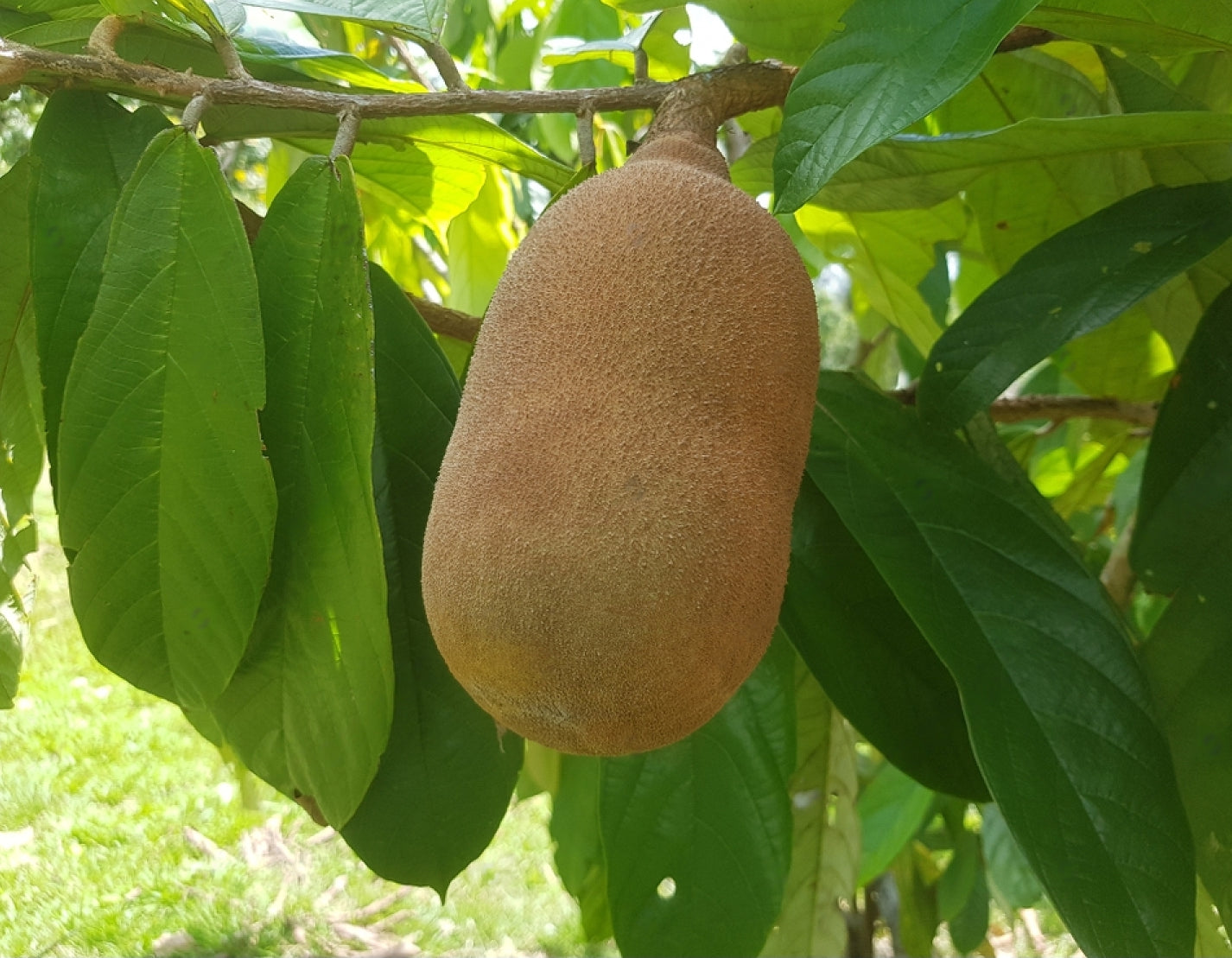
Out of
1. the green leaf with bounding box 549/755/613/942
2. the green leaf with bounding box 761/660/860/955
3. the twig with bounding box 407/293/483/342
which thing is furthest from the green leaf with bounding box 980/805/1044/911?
the twig with bounding box 407/293/483/342

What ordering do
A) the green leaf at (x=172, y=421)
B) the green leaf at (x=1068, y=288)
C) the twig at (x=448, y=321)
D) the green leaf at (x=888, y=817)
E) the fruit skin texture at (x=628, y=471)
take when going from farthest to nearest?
the green leaf at (x=888, y=817)
the twig at (x=448, y=321)
the green leaf at (x=1068, y=288)
the green leaf at (x=172, y=421)
the fruit skin texture at (x=628, y=471)

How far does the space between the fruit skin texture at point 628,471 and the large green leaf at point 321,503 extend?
0.06 metres

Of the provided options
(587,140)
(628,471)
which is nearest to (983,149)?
A: (587,140)

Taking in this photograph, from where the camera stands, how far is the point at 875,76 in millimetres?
469

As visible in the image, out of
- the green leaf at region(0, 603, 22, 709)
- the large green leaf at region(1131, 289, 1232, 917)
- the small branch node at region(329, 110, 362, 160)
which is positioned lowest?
the green leaf at region(0, 603, 22, 709)

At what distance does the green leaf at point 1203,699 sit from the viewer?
0.58 m

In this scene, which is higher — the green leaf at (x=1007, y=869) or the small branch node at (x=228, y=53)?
the small branch node at (x=228, y=53)

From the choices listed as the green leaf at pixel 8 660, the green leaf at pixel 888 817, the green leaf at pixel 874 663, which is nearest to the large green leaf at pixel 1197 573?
the green leaf at pixel 874 663

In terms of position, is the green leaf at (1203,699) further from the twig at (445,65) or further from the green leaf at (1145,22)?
the twig at (445,65)

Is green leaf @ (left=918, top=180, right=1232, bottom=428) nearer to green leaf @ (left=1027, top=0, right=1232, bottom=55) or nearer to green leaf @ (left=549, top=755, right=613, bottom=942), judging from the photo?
green leaf @ (left=1027, top=0, right=1232, bottom=55)

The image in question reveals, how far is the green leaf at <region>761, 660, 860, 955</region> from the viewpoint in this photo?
92 cm

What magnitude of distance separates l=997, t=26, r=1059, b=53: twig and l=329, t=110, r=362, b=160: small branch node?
0.39 metres

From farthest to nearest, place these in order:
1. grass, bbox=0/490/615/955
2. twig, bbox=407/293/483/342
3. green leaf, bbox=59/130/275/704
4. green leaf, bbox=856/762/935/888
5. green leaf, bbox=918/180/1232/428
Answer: green leaf, bbox=856/762/935/888 → grass, bbox=0/490/615/955 → twig, bbox=407/293/483/342 → green leaf, bbox=918/180/1232/428 → green leaf, bbox=59/130/275/704

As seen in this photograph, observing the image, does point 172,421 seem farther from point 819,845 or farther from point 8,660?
point 819,845
